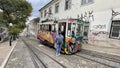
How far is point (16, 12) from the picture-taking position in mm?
32062

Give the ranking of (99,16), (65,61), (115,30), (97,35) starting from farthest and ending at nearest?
(97,35), (99,16), (115,30), (65,61)

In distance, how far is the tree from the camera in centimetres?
3129

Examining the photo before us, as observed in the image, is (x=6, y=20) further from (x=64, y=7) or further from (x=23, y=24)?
Answer: (x=64, y=7)

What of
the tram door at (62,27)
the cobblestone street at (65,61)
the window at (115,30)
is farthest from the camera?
the window at (115,30)

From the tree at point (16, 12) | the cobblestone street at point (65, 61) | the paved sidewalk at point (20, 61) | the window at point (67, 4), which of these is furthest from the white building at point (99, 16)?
the tree at point (16, 12)

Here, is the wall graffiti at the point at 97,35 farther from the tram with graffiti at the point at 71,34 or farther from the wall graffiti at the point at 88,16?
the tram with graffiti at the point at 71,34

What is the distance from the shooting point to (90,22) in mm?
14586

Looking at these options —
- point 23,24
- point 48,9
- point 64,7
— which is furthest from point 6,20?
point 64,7

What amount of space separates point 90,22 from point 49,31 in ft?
15.3

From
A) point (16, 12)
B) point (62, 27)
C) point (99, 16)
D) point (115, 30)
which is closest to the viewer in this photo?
point (62, 27)

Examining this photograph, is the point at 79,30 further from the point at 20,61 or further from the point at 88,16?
the point at 20,61

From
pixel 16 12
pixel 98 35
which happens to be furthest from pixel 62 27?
pixel 16 12

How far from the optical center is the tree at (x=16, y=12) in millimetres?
31291

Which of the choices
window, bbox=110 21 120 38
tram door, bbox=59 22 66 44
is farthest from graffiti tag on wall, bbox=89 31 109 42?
tram door, bbox=59 22 66 44
